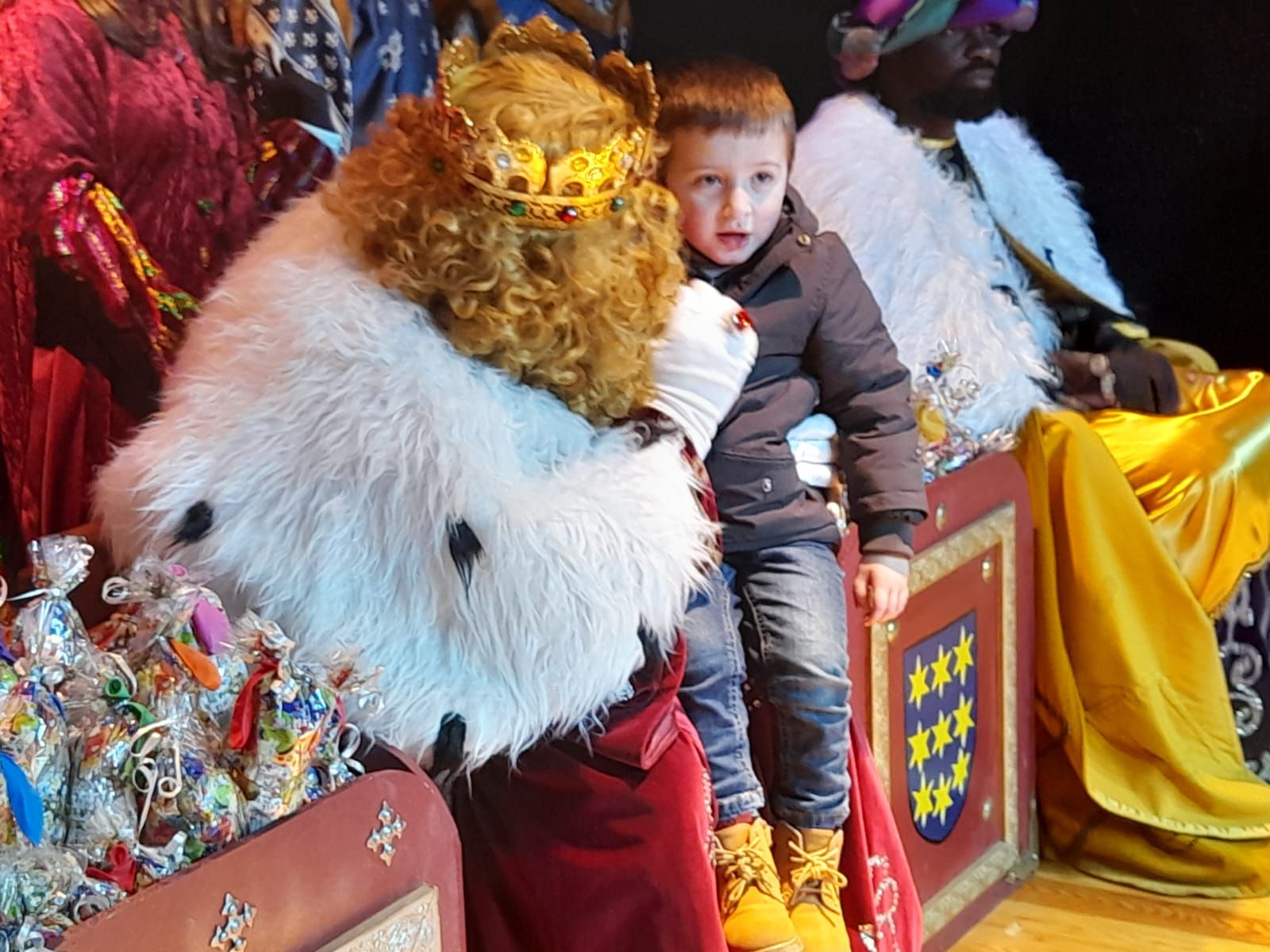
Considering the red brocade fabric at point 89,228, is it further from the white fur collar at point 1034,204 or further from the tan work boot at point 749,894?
the white fur collar at point 1034,204

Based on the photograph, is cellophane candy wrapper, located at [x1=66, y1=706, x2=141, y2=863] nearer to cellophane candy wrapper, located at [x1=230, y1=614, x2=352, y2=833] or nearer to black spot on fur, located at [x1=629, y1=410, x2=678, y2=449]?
cellophane candy wrapper, located at [x1=230, y1=614, x2=352, y2=833]

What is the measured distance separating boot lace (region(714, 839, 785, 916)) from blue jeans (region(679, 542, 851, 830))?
7 centimetres

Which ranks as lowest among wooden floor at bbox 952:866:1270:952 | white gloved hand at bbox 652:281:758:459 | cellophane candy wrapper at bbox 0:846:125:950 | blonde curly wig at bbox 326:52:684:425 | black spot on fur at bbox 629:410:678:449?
wooden floor at bbox 952:866:1270:952

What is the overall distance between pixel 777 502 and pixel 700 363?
25 cm

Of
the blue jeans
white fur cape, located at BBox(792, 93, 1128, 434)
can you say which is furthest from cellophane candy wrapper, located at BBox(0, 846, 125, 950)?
white fur cape, located at BBox(792, 93, 1128, 434)

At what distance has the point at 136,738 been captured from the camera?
3.55ft

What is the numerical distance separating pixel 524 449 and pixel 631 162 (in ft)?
0.92

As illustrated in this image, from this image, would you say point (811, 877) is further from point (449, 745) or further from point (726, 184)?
point (726, 184)

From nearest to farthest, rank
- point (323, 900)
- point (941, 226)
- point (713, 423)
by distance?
point (323, 900)
point (713, 423)
point (941, 226)

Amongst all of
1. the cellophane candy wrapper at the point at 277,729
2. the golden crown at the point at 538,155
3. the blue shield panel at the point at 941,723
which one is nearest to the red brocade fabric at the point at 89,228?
the golden crown at the point at 538,155

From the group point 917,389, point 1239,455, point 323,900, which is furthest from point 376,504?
point 1239,455

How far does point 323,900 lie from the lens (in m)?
1.15

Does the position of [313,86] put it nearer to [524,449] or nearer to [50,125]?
[50,125]

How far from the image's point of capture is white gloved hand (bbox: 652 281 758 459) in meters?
1.46
